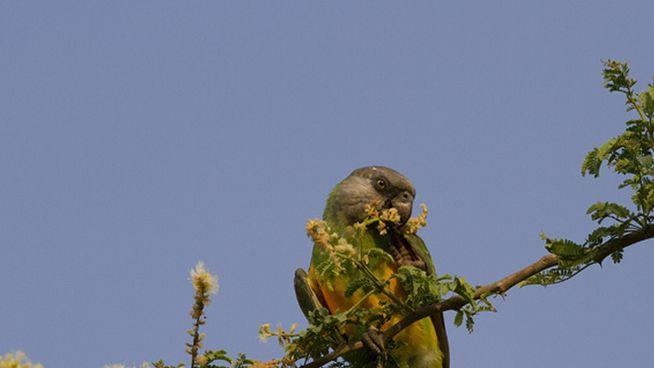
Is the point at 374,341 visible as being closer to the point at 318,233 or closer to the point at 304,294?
the point at 318,233

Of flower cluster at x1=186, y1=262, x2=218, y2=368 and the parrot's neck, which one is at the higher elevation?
the parrot's neck

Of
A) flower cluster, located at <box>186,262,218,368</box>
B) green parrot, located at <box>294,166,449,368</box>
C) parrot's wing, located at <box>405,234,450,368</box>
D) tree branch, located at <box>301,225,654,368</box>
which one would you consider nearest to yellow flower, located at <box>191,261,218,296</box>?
flower cluster, located at <box>186,262,218,368</box>

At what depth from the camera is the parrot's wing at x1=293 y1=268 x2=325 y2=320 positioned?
652 centimetres

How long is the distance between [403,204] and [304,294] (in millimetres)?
1384

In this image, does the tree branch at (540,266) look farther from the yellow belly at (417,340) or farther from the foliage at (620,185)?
the yellow belly at (417,340)

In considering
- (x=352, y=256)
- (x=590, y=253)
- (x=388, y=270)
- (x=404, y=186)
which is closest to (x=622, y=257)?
(x=590, y=253)

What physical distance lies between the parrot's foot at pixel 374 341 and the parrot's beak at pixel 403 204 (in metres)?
2.99

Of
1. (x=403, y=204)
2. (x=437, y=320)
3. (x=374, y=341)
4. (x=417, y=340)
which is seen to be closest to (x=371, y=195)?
(x=403, y=204)

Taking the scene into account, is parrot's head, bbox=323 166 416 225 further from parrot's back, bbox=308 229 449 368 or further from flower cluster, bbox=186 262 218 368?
flower cluster, bbox=186 262 218 368

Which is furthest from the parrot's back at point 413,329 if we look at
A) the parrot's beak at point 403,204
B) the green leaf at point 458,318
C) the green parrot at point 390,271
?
the green leaf at point 458,318

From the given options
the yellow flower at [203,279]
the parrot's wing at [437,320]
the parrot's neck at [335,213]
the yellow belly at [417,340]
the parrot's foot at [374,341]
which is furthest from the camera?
the parrot's neck at [335,213]

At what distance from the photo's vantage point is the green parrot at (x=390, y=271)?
6.28 m

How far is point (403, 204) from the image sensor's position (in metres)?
7.37

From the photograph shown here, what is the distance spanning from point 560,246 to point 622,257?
0.30 meters
